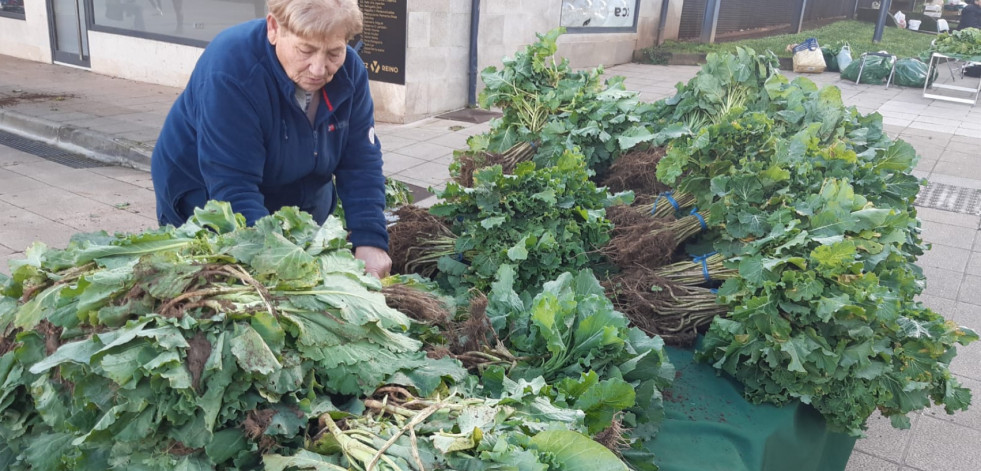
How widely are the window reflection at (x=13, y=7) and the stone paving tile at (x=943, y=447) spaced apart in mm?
15277

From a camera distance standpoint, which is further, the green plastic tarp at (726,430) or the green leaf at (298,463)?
the green plastic tarp at (726,430)

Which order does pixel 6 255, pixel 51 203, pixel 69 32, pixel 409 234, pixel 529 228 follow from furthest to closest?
1. pixel 69 32
2. pixel 51 203
3. pixel 6 255
4. pixel 409 234
5. pixel 529 228

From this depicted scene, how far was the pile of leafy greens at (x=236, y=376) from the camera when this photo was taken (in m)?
1.56

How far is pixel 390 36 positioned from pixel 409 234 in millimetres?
6425

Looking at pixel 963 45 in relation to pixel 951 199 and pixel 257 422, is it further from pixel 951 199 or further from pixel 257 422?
pixel 257 422

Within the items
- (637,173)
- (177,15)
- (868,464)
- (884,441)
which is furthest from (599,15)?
(868,464)

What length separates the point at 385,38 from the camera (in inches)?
366

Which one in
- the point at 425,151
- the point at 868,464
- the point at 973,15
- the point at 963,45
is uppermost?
the point at 973,15

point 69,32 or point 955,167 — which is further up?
point 69,32

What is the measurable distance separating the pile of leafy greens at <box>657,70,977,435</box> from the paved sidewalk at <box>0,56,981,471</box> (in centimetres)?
122

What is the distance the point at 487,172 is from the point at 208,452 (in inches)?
72.1

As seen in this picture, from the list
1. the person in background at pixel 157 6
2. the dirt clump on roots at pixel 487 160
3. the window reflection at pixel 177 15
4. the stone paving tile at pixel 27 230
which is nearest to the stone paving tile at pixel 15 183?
the stone paving tile at pixel 27 230

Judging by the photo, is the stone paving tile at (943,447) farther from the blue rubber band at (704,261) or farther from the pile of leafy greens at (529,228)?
the pile of leafy greens at (529,228)

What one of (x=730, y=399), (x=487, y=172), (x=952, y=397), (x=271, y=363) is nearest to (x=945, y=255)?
(x=952, y=397)
